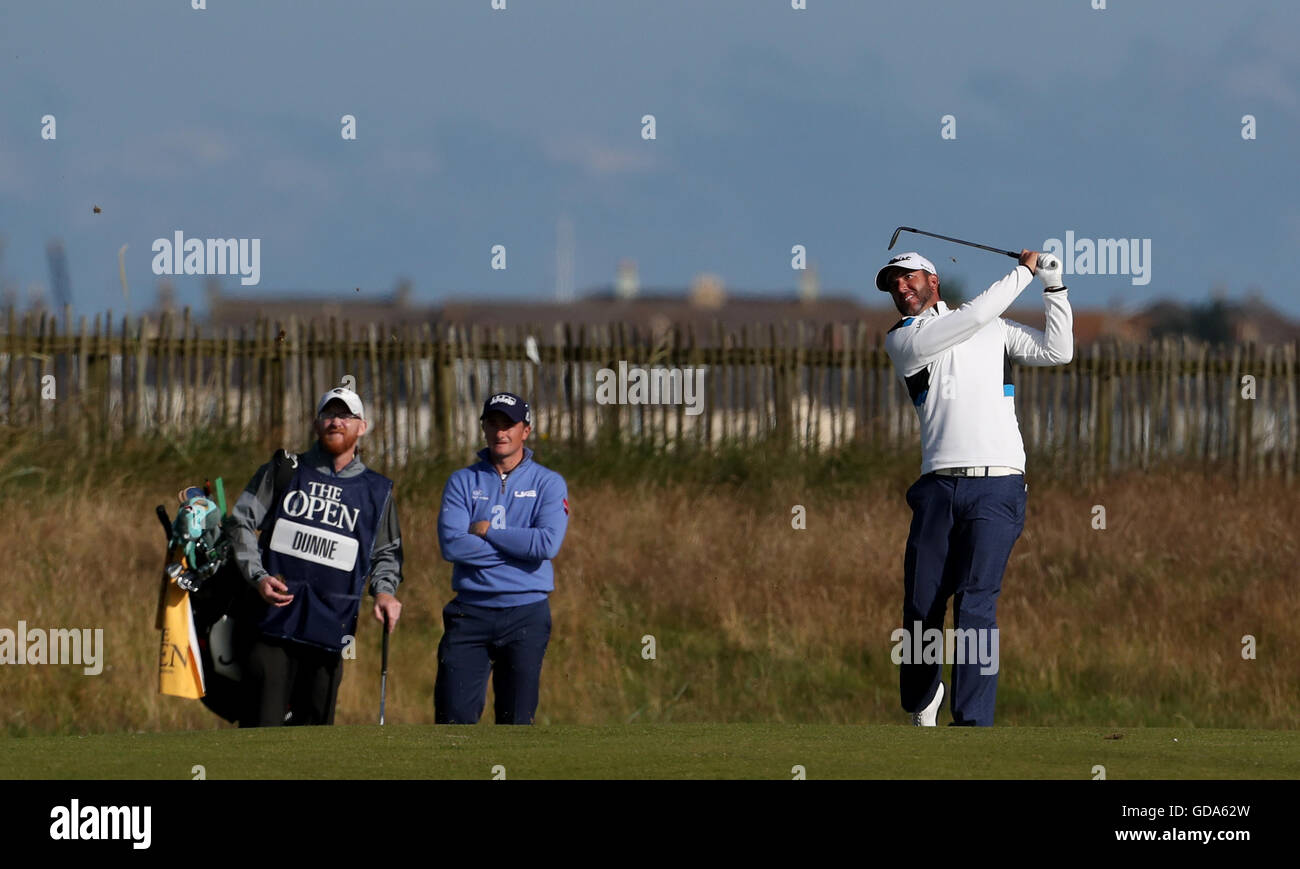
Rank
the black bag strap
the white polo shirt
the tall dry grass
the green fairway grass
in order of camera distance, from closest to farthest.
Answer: the green fairway grass < the white polo shirt < the black bag strap < the tall dry grass

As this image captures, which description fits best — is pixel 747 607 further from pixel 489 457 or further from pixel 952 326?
pixel 952 326

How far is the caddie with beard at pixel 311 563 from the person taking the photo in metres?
8.73

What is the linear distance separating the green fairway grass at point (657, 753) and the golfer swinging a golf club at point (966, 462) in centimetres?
52

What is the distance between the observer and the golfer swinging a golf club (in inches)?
324

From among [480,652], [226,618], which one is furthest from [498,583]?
[226,618]

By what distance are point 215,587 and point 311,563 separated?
1.55 feet

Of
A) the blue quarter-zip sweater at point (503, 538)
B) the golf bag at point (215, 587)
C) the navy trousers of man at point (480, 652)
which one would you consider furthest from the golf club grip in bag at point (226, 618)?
the navy trousers of man at point (480, 652)

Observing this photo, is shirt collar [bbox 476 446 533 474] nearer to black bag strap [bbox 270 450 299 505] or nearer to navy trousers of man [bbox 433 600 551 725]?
navy trousers of man [bbox 433 600 551 725]

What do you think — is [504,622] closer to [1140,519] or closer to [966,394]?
[966,394]

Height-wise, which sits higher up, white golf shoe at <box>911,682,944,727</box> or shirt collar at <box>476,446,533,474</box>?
shirt collar at <box>476,446,533,474</box>

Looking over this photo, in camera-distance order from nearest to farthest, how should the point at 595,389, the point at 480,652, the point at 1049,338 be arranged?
the point at 1049,338, the point at 480,652, the point at 595,389

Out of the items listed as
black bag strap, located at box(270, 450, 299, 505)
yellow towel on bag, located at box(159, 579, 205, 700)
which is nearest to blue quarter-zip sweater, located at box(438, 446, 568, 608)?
black bag strap, located at box(270, 450, 299, 505)

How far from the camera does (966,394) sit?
830cm

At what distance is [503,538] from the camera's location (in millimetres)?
9117
